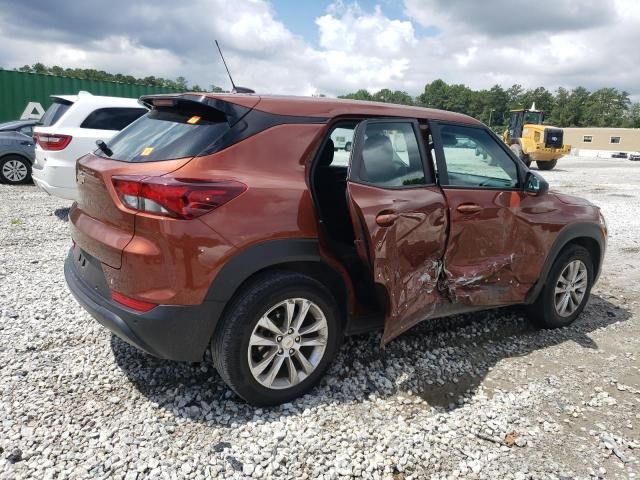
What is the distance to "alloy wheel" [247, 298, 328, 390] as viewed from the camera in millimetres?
2777

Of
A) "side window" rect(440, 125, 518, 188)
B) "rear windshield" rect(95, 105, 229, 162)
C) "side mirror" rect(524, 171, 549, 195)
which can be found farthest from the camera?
"side mirror" rect(524, 171, 549, 195)

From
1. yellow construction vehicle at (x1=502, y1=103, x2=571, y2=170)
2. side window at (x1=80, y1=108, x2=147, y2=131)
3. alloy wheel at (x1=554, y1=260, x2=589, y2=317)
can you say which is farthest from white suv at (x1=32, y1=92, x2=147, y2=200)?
yellow construction vehicle at (x1=502, y1=103, x2=571, y2=170)

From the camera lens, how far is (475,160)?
12.3ft

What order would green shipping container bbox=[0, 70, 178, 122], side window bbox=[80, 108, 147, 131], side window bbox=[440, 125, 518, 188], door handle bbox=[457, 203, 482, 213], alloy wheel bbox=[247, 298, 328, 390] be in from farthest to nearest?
green shipping container bbox=[0, 70, 178, 122]
side window bbox=[80, 108, 147, 131]
side window bbox=[440, 125, 518, 188]
door handle bbox=[457, 203, 482, 213]
alloy wheel bbox=[247, 298, 328, 390]

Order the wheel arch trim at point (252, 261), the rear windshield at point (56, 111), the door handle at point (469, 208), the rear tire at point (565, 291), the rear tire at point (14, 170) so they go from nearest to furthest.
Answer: the wheel arch trim at point (252, 261)
the door handle at point (469, 208)
the rear tire at point (565, 291)
the rear windshield at point (56, 111)
the rear tire at point (14, 170)

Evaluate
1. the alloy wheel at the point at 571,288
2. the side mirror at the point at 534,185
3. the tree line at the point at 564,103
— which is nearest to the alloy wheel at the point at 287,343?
the side mirror at the point at 534,185


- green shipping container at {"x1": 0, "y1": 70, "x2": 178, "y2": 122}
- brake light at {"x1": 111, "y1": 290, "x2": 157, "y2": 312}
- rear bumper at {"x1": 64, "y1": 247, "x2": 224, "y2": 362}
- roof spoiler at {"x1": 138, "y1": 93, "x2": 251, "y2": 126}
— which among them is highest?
green shipping container at {"x1": 0, "y1": 70, "x2": 178, "y2": 122}

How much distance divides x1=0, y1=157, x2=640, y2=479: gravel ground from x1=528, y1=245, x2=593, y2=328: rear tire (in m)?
0.17

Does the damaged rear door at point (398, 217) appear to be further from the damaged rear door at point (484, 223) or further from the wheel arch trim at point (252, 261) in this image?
the wheel arch trim at point (252, 261)

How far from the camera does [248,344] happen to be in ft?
8.84

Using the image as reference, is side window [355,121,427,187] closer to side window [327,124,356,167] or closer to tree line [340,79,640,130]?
side window [327,124,356,167]

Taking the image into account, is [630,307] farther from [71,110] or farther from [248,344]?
[71,110]

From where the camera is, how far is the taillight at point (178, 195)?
8.00 feet

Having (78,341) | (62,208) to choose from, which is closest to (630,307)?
(78,341)
